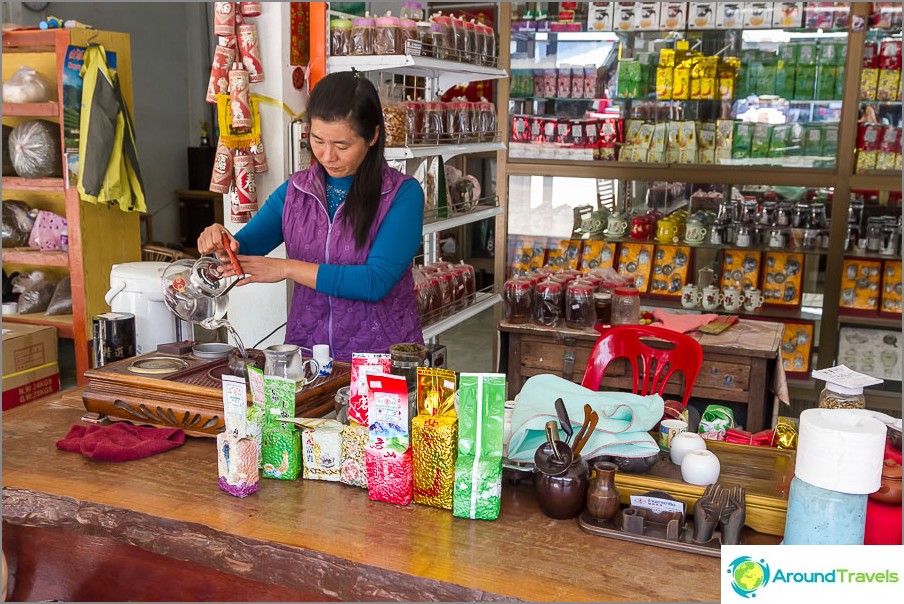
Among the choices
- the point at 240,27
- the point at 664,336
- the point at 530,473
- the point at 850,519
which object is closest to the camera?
the point at 850,519

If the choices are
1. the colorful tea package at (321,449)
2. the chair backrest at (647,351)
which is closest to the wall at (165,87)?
the chair backrest at (647,351)

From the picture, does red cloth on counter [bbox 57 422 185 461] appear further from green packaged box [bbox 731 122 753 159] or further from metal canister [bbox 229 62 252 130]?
green packaged box [bbox 731 122 753 159]

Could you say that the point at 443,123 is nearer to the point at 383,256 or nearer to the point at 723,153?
the point at 383,256

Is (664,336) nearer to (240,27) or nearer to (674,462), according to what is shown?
(674,462)

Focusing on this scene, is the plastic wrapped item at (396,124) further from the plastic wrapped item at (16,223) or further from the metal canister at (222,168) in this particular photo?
the plastic wrapped item at (16,223)

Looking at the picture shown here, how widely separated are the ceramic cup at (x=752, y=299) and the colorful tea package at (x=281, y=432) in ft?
12.3

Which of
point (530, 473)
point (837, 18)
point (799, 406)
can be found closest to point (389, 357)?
point (530, 473)

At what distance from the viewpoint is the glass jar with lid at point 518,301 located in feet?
12.6

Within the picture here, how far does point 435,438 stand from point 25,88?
418 cm

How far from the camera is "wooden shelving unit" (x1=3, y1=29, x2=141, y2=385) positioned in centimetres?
469

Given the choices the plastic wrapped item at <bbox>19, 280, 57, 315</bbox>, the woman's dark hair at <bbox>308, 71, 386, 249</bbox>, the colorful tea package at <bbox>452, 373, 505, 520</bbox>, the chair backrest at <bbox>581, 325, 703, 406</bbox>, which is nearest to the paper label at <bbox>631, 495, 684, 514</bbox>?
the colorful tea package at <bbox>452, 373, 505, 520</bbox>

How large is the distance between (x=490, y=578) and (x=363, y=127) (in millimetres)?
1351

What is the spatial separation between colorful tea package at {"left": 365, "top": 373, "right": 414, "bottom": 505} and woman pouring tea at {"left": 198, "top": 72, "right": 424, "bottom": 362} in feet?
2.37

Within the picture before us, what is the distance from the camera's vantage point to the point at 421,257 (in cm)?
448
